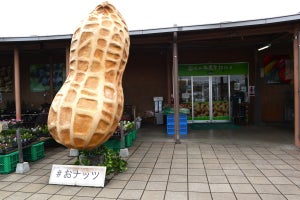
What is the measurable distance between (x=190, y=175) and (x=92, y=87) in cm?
260

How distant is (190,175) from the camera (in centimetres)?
499

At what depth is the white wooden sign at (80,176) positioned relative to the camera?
453 cm

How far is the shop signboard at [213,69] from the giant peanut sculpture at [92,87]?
798cm

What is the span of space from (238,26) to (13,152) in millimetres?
6687

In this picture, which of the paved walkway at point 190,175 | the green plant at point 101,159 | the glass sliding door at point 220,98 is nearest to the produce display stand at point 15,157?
the paved walkway at point 190,175

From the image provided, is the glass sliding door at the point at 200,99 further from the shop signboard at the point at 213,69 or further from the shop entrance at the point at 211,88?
the shop signboard at the point at 213,69

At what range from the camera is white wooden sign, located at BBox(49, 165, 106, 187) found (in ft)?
14.9

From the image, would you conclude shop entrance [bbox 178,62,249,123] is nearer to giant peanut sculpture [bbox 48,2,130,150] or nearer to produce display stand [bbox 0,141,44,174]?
produce display stand [bbox 0,141,44,174]

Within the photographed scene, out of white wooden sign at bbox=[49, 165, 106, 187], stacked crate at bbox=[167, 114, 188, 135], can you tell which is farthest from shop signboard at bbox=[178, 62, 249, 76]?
white wooden sign at bbox=[49, 165, 106, 187]

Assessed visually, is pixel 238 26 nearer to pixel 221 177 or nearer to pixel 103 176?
pixel 221 177

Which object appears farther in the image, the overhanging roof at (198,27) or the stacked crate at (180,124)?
the stacked crate at (180,124)

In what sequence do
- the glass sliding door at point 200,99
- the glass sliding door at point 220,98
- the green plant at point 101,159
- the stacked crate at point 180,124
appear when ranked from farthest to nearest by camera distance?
the glass sliding door at point 200,99
the glass sliding door at point 220,98
the stacked crate at point 180,124
the green plant at point 101,159

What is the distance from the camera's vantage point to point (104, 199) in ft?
13.1

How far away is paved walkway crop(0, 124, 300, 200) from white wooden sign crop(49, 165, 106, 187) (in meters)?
0.12
